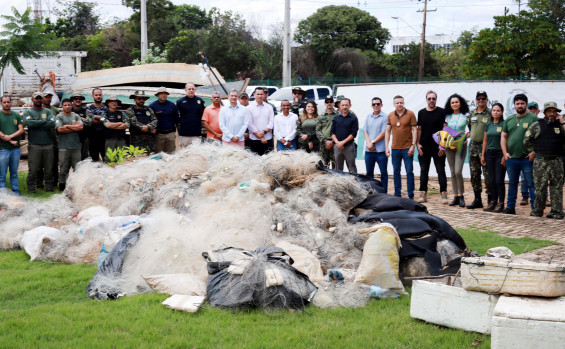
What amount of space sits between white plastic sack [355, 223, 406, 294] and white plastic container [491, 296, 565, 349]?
1603 millimetres

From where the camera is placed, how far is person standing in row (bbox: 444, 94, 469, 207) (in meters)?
11.6

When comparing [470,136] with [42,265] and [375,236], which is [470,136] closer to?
[375,236]

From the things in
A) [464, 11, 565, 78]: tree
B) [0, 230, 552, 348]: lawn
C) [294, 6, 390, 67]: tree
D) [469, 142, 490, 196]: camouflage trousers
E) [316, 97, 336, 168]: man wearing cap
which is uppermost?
[294, 6, 390, 67]: tree

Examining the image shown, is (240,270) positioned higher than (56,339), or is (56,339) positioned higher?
(240,270)

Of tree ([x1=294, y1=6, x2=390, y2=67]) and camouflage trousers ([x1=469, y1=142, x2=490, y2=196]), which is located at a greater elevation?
tree ([x1=294, y1=6, x2=390, y2=67])

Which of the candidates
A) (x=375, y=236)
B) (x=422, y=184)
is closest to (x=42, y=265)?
(x=375, y=236)

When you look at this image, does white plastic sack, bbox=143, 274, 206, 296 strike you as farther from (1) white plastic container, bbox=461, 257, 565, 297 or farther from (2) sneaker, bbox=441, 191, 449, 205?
(2) sneaker, bbox=441, 191, 449, 205

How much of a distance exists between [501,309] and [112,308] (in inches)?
137

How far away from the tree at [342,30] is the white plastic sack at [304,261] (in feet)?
151

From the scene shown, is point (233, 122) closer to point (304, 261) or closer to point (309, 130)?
point (309, 130)

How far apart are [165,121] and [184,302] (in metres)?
7.71

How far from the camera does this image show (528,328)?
13.7ft

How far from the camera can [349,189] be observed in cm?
809

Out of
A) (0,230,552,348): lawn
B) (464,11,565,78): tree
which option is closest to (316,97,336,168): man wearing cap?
(0,230,552,348): lawn
